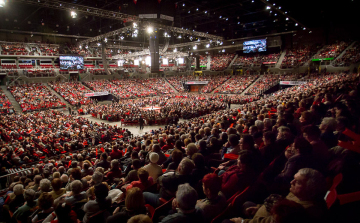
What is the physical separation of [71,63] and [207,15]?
79.6ft

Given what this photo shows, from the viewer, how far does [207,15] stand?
29.9 meters

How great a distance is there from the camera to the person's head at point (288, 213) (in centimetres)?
137

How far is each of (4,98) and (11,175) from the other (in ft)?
79.5

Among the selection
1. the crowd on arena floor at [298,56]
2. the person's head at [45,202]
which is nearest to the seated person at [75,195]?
the person's head at [45,202]

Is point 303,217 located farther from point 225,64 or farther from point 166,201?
point 225,64

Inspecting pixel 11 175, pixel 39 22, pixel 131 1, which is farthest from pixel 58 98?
pixel 11 175

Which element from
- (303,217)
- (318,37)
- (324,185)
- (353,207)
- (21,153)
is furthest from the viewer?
(318,37)

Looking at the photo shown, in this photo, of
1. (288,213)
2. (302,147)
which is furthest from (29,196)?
(302,147)

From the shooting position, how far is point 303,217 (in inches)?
54.9

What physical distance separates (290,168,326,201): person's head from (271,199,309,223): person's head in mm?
355

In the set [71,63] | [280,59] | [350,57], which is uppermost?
[280,59]

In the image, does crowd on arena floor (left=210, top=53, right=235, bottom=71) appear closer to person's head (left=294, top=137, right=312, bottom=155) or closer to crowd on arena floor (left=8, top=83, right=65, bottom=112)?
crowd on arena floor (left=8, top=83, right=65, bottom=112)

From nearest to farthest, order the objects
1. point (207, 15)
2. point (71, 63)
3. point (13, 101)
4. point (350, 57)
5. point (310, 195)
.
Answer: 1. point (310, 195)
2. point (13, 101)
3. point (350, 57)
4. point (207, 15)
5. point (71, 63)

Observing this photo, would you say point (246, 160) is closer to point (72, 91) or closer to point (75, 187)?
point (75, 187)
